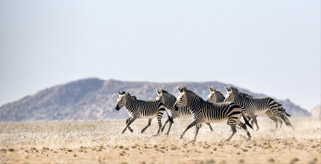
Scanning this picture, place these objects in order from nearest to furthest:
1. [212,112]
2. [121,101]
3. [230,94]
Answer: [212,112], [230,94], [121,101]

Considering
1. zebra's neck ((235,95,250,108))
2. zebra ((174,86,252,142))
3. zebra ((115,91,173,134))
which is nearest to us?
zebra ((174,86,252,142))

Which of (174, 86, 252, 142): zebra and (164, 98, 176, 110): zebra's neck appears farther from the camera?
(164, 98, 176, 110): zebra's neck

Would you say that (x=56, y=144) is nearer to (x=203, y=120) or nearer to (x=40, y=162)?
(x=40, y=162)

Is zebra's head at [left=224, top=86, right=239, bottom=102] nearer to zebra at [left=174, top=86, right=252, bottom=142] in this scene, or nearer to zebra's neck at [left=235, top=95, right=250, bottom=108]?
zebra's neck at [left=235, top=95, right=250, bottom=108]

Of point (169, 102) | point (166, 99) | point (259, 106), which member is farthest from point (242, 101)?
point (166, 99)

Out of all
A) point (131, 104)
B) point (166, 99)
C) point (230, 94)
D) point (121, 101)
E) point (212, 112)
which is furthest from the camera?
point (166, 99)

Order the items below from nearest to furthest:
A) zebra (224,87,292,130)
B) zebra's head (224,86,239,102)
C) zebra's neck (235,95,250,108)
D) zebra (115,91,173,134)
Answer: zebra's head (224,86,239,102), zebra (115,91,173,134), zebra's neck (235,95,250,108), zebra (224,87,292,130)

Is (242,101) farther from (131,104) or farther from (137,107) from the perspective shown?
(131,104)

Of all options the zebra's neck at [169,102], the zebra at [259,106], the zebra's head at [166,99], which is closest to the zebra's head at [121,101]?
the zebra's head at [166,99]

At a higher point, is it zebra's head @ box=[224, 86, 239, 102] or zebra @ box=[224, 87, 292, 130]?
zebra's head @ box=[224, 86, 239, 102]

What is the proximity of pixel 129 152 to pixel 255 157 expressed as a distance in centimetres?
491

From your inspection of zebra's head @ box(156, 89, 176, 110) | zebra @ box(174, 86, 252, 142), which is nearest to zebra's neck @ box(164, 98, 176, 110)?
zebra's head @ box(156, 89, 176, 110)

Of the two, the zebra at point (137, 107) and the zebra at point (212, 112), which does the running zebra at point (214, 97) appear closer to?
the zebra at point (137, 107)

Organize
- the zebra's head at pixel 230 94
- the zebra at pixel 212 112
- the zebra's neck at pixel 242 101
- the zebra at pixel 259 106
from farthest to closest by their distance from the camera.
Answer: the zebra at pixel 259 106
the zebra's neck at pixel 242 101
the zebra's head at pixel 230 94
the zebra at pixel 212 112
